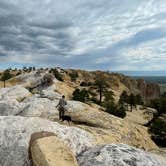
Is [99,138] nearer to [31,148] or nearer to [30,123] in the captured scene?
[30,123]

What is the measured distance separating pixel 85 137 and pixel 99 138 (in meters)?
2.27

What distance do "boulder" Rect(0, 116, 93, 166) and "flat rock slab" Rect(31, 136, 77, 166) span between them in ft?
3.37

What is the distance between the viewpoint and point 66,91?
67375mm


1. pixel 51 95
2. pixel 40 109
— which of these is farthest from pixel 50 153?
pixel 51 95

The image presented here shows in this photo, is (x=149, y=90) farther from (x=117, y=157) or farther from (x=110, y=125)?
(x=117, y=157)

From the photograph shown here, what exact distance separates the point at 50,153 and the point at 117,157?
271 centimetres

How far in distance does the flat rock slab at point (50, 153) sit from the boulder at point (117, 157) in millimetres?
925

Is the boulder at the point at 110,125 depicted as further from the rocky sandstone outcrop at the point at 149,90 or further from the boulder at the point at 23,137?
the rocky sandstone outcrop at the point at 149,90

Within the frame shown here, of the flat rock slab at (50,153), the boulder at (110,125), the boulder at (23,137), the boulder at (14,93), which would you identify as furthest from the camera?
the boulder at (14,93)

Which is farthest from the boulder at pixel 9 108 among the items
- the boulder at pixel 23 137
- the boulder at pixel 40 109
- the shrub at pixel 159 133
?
the shrub at pixel 159 133

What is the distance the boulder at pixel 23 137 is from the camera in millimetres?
13539

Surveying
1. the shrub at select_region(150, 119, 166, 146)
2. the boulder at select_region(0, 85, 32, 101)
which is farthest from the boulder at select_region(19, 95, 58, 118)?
the shrub at select_region(150, 119, 166, 146)

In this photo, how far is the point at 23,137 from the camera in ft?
46.9

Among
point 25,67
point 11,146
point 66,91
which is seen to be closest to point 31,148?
point 11,146
